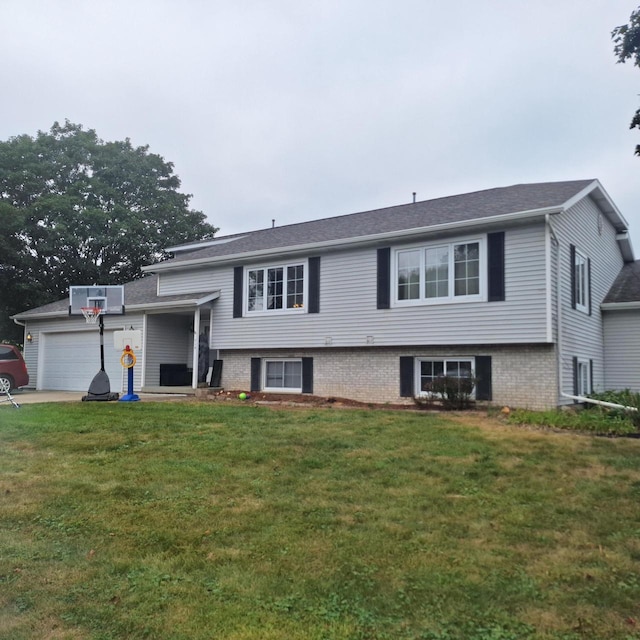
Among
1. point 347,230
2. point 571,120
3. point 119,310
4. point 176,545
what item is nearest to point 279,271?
point 347,230

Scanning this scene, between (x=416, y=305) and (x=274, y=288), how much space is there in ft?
13.9

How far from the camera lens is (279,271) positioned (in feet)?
48.8

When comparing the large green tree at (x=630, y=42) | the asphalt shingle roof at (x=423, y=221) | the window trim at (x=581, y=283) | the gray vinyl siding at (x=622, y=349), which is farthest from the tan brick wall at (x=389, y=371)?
the large green tree at (x=630, y=42)

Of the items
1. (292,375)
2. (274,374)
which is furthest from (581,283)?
(274,374)

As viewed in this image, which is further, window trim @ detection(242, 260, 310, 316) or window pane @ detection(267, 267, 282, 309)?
window pane @ detection(267, 267, 282, 309)

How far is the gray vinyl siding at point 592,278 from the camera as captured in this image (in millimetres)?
11750

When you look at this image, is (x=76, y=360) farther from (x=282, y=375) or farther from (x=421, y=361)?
A: (x=421, y=361)

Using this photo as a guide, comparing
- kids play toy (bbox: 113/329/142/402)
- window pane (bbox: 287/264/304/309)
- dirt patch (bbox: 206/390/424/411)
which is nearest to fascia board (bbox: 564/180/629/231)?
dirt patch (bbox: 206/390/424/411)

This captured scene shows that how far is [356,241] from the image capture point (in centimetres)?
1320

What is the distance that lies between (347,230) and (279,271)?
2092mm

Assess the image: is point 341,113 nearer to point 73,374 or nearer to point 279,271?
point 279,271

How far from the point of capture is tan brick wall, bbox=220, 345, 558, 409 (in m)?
11.1

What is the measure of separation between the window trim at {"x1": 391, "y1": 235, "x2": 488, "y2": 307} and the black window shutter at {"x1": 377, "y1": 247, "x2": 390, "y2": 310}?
0.10m

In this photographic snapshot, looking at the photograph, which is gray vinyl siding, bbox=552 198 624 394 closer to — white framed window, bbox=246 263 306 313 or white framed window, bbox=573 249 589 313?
white framed window, bbox=573 249 589 313
